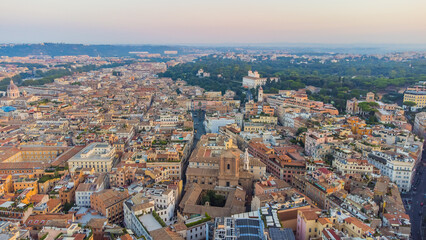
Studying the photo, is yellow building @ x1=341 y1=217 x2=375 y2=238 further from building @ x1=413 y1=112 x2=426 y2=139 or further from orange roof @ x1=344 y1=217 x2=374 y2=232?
building @ x1=413 y1=112 x2=426 y2=139

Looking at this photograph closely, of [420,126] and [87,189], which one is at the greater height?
[420,126]

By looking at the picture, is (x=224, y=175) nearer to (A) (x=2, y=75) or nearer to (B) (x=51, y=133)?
(B) (x=51, y=133)

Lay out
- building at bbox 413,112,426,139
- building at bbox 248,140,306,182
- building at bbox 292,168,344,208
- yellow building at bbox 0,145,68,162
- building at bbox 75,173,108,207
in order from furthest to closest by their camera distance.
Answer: building at bbox 413,112,426,139 < yellow building at bbox 0,145,68,162 < building at bbox 248,140,306,182 < building at bbox 75,173,108,207 < building at bbox 292,168,344,208

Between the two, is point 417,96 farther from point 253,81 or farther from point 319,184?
point 319,184

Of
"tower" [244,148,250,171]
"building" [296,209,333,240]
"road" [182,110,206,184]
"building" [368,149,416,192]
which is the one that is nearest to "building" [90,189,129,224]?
"tower" [244,148,250,171]

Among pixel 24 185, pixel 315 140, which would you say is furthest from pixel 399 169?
pixel 24 185

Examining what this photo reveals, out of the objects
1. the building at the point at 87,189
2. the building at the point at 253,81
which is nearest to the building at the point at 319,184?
the building at the point at 87,189
